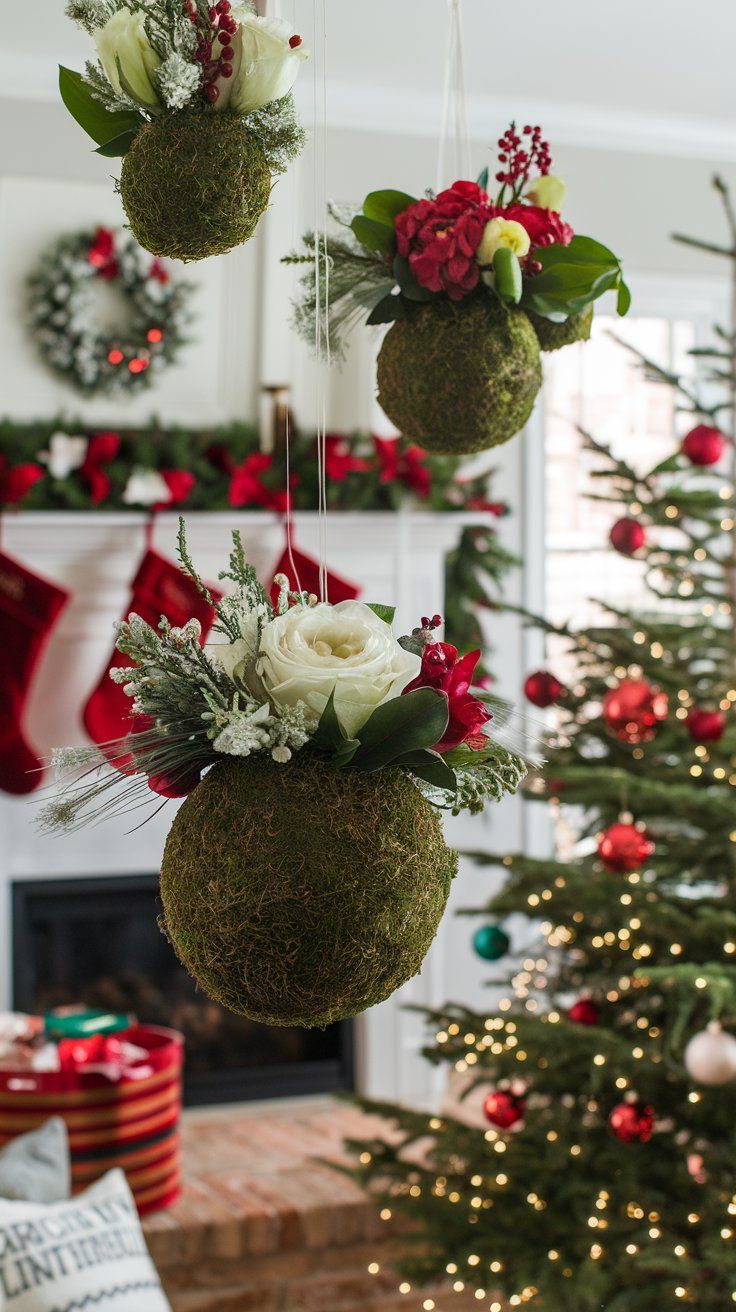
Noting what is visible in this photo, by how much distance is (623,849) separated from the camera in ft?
8.28

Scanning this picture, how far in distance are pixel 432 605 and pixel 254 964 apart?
10.1ft

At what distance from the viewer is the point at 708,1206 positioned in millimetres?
2449

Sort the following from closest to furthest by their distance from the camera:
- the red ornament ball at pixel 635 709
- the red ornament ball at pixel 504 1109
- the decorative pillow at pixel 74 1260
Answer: the decorative pillow at pixel 74 1260 → the red ornament ball at pixel 635 709 → the red ornament ball at pixel 504 1109

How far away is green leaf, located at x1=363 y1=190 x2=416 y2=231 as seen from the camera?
1.21 metres

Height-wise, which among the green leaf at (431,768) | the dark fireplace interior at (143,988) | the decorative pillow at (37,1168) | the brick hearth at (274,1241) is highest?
the green leaf at (431,768)

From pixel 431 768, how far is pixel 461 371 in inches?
17.3

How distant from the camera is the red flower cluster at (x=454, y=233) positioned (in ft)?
3.77

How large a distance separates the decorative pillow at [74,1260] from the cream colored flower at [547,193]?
1.66m

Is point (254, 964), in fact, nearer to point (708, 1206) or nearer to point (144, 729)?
point (144, 729)

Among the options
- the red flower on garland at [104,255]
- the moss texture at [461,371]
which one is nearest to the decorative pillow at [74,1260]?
the moss texture at [461,371]

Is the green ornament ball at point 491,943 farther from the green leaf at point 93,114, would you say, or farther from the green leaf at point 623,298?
the green leaf at point 93,114

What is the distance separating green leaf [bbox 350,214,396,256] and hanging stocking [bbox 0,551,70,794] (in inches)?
91.9

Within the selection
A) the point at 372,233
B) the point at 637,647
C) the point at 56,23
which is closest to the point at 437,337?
the point at 372,233

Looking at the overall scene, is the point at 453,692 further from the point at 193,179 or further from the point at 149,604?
the point at 149,604
